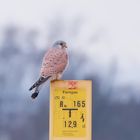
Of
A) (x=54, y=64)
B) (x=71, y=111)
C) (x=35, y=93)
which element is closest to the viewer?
(x=71, y=111)

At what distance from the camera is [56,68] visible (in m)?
1.62

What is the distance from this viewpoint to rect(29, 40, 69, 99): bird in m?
1.54

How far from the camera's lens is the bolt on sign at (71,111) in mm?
1310

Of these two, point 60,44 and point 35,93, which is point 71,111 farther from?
point 60,44

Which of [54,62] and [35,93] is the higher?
[54,62]

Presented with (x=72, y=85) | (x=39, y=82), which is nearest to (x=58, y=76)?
(x=39, y=82)

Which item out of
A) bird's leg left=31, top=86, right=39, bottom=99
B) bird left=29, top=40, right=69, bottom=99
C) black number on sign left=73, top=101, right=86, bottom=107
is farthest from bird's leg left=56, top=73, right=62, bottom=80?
black number on sign left=73, top=101, right=86, bottom=107

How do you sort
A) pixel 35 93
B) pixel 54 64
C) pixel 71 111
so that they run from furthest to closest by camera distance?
pixel 54 64 < pixel 35 93 < pixel 71 111

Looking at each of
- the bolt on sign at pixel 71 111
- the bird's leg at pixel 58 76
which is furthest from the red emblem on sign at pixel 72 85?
the bird's leg at pixel 58 76

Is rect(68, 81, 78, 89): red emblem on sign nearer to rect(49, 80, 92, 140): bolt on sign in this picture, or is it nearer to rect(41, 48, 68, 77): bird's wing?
rect(49, 80, 92, 140): bolt on sign

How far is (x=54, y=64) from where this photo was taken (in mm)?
1640

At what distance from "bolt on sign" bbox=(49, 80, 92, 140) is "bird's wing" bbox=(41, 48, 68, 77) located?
0.26 metres

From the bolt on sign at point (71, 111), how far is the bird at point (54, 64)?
0.19 m

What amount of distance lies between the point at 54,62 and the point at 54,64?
0.03ft
